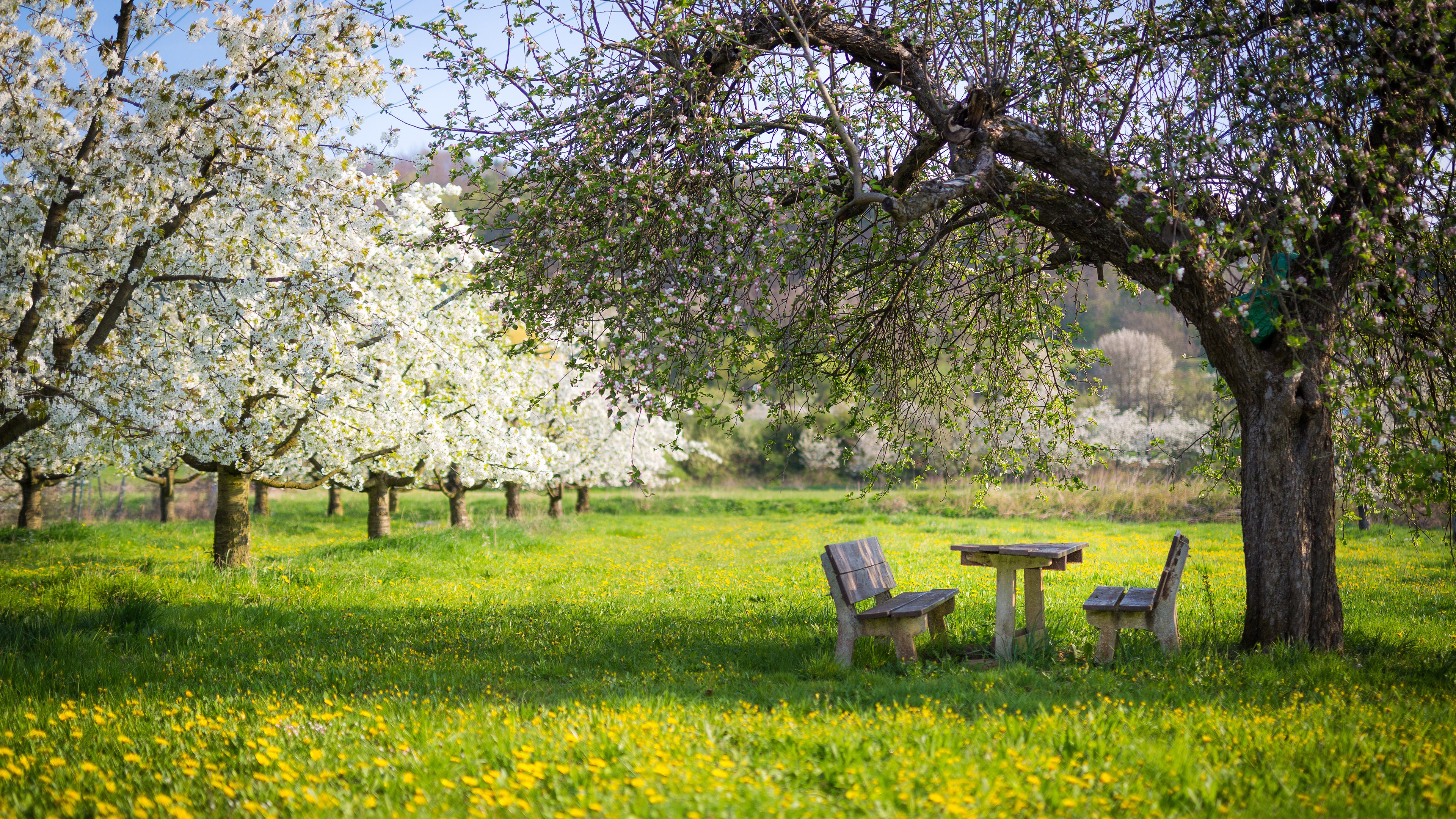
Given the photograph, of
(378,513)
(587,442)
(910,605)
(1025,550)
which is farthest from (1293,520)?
(587,442)

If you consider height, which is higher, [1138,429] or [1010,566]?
[1138,429]

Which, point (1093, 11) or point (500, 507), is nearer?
point (1093, 11)

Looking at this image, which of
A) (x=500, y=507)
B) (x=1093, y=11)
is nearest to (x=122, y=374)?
(x=1093, y=11)

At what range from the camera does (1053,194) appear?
6523 millimetres

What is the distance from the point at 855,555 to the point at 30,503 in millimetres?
26685

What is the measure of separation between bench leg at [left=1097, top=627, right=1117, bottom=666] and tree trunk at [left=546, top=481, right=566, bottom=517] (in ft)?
79.5

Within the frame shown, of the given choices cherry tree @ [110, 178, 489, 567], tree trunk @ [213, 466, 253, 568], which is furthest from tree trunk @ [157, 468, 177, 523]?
tree trunk @ [213, 466, 253, 568]

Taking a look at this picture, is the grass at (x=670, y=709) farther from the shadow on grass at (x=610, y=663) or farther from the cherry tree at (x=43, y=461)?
the cherry tree at (x=43, y=461)

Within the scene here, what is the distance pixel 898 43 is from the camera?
23.0 ft

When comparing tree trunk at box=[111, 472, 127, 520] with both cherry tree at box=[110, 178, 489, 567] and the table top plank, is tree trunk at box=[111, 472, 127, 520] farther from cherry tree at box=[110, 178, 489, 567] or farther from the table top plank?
the table top plank

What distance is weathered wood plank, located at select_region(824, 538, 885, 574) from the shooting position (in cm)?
642

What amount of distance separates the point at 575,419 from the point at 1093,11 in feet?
71.1

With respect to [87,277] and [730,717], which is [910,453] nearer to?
[730,717]

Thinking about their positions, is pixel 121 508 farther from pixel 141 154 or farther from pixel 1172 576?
pixel 1172 576
